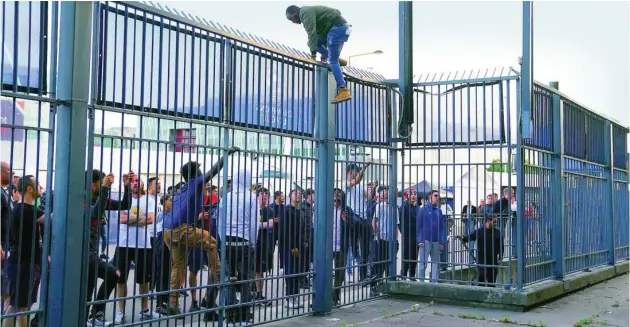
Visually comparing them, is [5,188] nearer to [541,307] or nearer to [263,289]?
[263,289]

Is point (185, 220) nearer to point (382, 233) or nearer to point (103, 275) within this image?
point (103, 275)

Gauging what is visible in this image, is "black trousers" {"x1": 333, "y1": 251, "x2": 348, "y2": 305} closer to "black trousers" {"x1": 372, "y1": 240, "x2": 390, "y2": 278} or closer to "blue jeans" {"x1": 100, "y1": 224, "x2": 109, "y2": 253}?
"black trousers" {"x1": 372, "y1": 240, "x2": 390, "y2": 278}

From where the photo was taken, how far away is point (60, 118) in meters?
5.64

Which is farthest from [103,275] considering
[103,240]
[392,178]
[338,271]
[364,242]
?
[392,178]

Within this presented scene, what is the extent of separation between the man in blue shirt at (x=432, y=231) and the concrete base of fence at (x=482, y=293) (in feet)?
1.41

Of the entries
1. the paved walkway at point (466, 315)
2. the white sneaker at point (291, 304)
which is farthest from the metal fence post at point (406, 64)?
the white sneaker at point (291, 304)

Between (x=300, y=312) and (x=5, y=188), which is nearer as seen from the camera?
(x=5, y=188)

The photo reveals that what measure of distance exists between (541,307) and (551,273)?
1232 millimetres

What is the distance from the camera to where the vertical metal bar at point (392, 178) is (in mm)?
10391

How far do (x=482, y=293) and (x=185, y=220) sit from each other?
15.3 feet

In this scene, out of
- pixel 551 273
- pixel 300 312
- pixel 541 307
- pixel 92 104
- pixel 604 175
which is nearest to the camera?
pixel 92 104

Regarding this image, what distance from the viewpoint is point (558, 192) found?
1105 centimetres

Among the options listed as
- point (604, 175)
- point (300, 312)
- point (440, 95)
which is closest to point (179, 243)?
point (300, 312)

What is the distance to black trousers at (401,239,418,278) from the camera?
34.4ft
